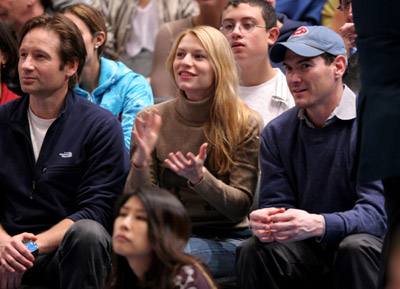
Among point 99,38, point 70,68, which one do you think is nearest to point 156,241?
point 70,68

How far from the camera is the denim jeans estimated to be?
3.07m

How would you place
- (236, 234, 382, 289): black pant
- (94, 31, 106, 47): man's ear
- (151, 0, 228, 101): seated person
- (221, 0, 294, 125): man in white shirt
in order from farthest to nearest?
(151, 0, 228, 101): seated person → (94, 31, 106, 47): man's ear → (221, 0, 294, 125): man in white shirt → (236, 234, 382, 289): black pant

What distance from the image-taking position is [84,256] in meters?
2.84

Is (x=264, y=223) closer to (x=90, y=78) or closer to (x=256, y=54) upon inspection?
(x=256, y=54)

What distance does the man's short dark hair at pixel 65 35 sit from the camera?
133 inches

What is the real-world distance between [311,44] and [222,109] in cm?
53

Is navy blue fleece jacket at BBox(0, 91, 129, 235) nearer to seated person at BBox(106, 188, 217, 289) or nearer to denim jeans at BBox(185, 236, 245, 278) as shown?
denim jeans at BBox(185, 236, 245, 278)

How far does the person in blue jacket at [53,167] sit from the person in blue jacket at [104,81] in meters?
0.55

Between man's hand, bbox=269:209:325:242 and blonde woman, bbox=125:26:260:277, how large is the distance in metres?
0.40

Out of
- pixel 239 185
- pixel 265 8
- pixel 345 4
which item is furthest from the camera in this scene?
pixel 265 8

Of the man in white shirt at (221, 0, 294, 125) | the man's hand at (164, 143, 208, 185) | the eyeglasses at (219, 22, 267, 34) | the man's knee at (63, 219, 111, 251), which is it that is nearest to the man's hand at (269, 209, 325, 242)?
the man's hand at (164, 143, 208, 185)

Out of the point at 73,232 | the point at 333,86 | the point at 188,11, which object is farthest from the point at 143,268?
the point at 188,11

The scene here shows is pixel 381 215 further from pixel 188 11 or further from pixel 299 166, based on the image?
pixel 188 11

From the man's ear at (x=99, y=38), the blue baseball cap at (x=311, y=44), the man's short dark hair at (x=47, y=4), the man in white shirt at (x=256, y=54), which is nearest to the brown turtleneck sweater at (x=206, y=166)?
the blue baseball cap at (x=311, y=44)
